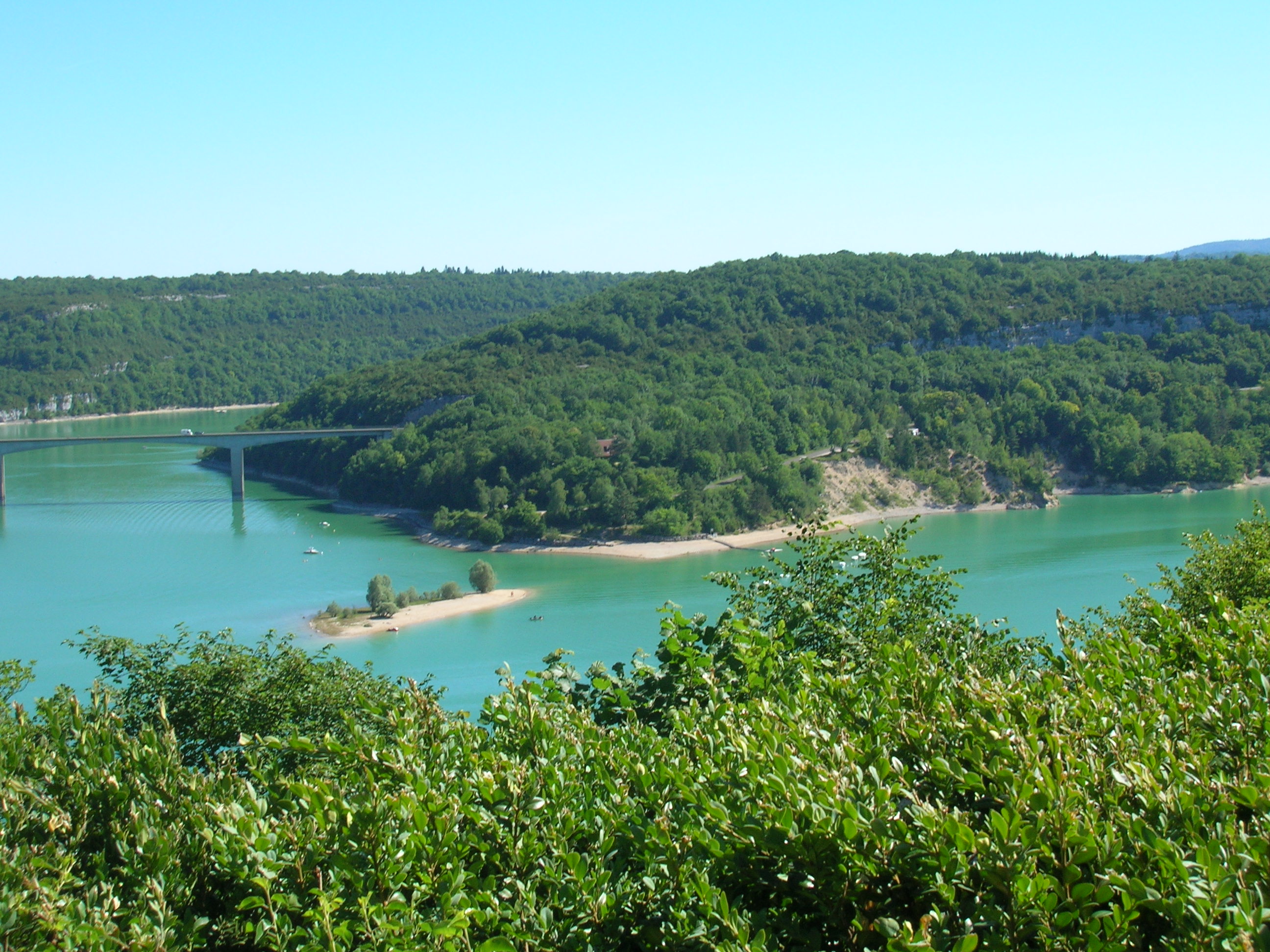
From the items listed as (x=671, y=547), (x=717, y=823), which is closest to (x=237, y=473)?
(x=671, y=547)

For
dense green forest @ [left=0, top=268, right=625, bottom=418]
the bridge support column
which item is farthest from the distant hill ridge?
the bridge support column

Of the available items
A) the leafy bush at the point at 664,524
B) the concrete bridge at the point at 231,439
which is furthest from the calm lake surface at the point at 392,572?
the leafy bush at the point at 664,524

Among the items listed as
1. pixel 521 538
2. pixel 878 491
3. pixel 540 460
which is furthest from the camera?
pixel 878 491

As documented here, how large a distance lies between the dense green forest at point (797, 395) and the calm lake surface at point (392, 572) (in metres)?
2.62

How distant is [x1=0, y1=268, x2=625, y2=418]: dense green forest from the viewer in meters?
73.1

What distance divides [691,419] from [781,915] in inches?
1445

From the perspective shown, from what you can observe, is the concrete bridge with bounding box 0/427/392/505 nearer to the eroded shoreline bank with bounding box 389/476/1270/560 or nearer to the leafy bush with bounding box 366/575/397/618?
the eroded shoreline bank with bounding box 389/476/1270/560

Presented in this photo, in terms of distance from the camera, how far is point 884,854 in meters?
2.91

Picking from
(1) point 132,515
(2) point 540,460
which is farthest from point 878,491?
(1) point 132,515

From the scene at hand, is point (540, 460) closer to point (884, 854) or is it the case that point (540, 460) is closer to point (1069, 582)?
point (1069, 582)

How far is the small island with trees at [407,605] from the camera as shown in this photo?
22.3 metres

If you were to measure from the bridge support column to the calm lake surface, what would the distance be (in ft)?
2.07

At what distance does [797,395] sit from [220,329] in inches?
2257

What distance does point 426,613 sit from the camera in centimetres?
2338
